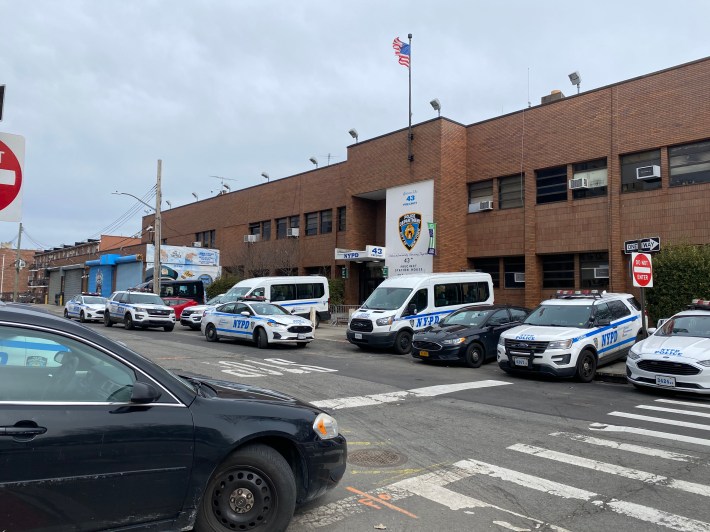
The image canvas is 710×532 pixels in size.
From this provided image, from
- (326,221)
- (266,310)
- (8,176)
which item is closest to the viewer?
(8,176)

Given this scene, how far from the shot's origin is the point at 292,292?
2450 cm

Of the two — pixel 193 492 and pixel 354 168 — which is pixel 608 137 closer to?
pixel 354 168

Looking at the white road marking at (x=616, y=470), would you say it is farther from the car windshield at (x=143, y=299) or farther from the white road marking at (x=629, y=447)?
the car windshield at (x=143, y=299)

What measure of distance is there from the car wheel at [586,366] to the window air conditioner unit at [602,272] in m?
10.9

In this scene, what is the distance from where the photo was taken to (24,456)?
293 cm

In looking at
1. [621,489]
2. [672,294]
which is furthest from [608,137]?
[621,489]

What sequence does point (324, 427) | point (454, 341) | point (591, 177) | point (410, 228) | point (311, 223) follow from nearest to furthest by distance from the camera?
point (324, 427)
point (454, 341)
point (591, 177)
point (410, 228)
point (311, 223)

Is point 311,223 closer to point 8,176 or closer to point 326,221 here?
point 326,221

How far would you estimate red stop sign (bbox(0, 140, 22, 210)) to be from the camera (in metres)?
5.15

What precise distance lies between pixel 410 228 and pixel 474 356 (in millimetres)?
14086

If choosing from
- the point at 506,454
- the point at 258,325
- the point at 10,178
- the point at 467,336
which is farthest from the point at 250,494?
the point at 258,325

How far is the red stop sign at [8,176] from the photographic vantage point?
203 inches

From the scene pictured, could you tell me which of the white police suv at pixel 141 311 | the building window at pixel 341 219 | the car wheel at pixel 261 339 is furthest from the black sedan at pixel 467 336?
the building window at pixel 341 219

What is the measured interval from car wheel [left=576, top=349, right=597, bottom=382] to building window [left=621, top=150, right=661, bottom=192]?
11380 millimetres
